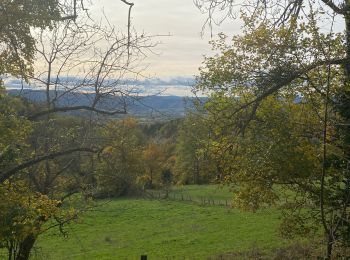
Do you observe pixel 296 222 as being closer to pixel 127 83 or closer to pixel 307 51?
pixel 307 51

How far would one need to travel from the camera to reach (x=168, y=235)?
2688 cm

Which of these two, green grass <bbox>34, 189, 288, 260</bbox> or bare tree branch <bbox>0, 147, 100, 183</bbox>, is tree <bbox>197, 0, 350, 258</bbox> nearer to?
bare tree branch <bbox>0, 147, 100, 183</bbox>

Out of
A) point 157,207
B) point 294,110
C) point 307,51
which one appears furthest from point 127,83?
point 157,207

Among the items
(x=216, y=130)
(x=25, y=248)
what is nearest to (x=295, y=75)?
(x=216, y=130)

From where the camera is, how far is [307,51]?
1086 centimetres

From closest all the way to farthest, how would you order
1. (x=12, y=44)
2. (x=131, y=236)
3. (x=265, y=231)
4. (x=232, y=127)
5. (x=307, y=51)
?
(x=12, y=44), (x=232, y=127), (x=307, y=51), (x=265, y=231), (x=131, y=236)

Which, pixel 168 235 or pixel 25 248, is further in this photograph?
pixel 168 235

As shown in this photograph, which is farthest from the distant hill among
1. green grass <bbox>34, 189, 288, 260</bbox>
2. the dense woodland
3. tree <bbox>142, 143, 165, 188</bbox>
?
tree <bbox>142, 143, 165, 188</bbox>

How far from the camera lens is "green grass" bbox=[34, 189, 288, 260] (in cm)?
2155

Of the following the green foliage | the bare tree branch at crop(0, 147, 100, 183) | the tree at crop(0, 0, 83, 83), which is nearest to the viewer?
the tree at crop(0, 0, 83, 83)

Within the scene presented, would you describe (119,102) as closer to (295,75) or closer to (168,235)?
(295,75)

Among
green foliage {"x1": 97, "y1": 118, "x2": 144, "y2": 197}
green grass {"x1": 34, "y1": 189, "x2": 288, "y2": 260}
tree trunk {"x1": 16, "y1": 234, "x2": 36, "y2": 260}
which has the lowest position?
green grass {"x1": 34, "y1": 189, "x2": 288, "y2": 260}

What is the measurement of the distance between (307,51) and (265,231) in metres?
15.1

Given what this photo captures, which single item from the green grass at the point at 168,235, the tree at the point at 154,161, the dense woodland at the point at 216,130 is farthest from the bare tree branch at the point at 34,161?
the tree at the point at 154,161
